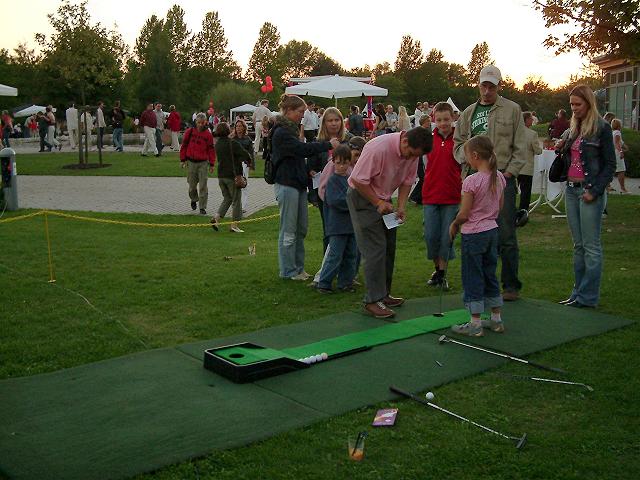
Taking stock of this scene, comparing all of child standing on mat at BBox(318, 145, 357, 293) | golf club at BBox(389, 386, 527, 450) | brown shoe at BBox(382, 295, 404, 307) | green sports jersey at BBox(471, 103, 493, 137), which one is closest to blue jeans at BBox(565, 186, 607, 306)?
green sports jersey at BBox(471, 103, 493, 137)

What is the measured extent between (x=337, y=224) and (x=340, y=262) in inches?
16.9

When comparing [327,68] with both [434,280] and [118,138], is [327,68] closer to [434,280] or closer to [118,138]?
[118,138]

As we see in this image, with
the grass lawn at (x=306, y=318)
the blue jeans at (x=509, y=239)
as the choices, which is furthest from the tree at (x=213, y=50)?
the blue jeans at (x=509, y=239)

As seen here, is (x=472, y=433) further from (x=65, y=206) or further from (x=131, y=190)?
(x=131, y=190)

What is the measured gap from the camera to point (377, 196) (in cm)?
689

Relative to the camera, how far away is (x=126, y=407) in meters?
4.69

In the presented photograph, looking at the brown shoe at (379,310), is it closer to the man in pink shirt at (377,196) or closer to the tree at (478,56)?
the man in pink shirt at (377,196)

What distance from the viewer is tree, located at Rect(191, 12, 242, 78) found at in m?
84.8

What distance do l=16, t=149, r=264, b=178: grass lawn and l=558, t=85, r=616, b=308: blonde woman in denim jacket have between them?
53.4ft

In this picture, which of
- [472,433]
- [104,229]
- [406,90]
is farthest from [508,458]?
[406,90]

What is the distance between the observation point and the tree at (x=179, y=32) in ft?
277

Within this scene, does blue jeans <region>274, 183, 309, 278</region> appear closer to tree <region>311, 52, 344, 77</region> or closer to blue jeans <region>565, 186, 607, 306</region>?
blue jeans <region>565, 186, 607, 306</region>

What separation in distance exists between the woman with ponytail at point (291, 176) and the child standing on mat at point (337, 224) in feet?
0.79

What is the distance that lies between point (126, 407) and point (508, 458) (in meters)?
2.38
